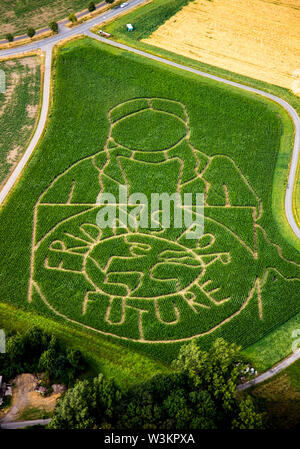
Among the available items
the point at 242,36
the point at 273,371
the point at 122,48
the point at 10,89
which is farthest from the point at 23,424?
the point at 242,36

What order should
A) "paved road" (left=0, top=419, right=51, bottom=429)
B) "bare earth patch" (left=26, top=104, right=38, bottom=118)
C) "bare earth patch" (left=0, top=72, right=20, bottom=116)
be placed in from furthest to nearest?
"bare earth patch" (left=0, top=72, right=20, bottom=116) → "bare earth patch" (left=26, top=104, right=38, bottom=118) → "paved road" (left=0, top=419, right=51, bottom=429)

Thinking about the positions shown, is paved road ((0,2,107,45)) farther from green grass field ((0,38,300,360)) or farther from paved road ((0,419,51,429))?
paved road ((0,419,51,429))

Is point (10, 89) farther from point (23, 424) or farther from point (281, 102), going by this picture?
point (23, 424)

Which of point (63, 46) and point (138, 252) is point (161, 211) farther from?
point (63, 46)

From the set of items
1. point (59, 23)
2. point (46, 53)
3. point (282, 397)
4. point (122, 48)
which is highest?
point (59, 23)

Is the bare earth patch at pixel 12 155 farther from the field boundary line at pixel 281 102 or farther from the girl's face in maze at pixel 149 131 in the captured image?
the field boundary line at pixel 281 102

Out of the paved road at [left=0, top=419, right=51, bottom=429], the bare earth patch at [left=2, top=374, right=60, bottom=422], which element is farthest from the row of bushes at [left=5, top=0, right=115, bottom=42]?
the paved road at [left=0, top=419, right=51, bottom=429]
